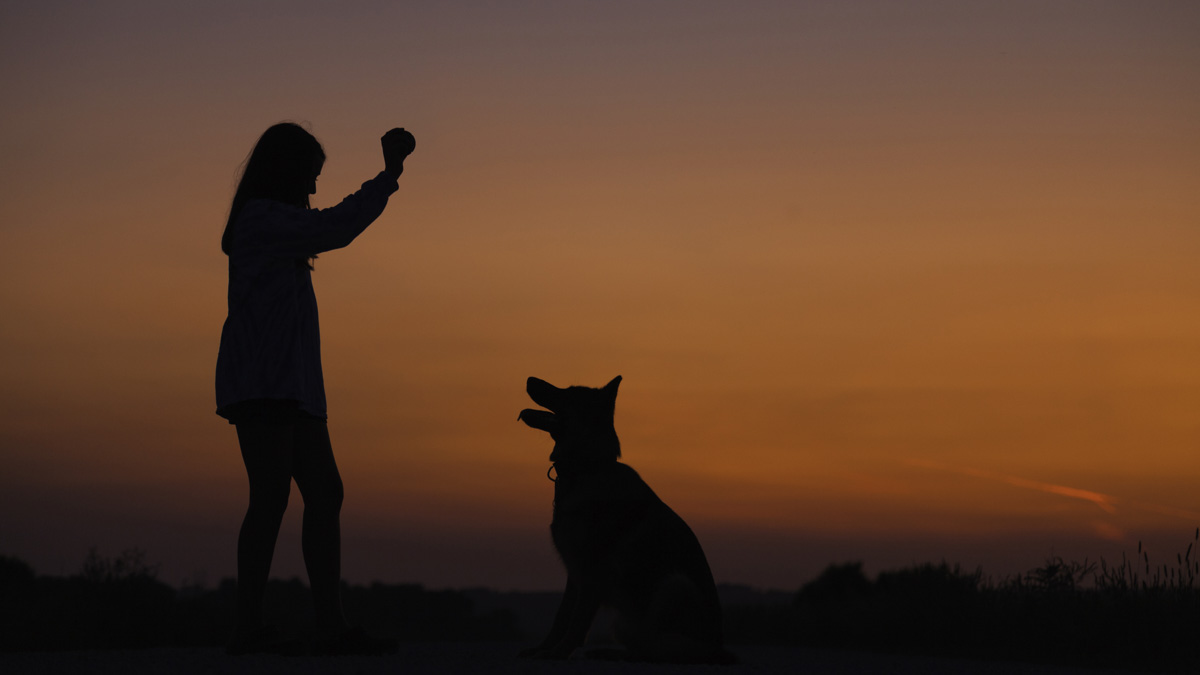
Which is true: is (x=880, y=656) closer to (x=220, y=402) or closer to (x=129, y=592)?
(x=220, y=402)

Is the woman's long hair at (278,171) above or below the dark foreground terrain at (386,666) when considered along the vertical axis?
above

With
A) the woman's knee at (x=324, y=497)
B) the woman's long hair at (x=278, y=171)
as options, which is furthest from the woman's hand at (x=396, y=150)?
the woman's knee at (x=324, y=497)

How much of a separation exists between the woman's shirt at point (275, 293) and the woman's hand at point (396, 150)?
0.23 feet

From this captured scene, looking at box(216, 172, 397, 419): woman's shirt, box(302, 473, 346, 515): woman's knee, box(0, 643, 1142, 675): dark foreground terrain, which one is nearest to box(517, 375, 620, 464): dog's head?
box(0, 643, 1142, 675): dark foreground terrain

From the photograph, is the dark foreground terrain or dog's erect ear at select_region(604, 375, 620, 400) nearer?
the dark foreground terrain

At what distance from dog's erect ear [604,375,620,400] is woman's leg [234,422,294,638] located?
207 centimetres

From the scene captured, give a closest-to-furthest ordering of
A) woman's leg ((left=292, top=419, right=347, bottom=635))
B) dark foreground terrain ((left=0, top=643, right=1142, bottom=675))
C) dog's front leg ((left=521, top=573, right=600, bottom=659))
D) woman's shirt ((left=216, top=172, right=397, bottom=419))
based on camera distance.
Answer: dark foreground terrain ((left=0, top=643, right=1142, bottom=675)) < woman's shirt ((left=216, top=172, right=397, bottom=419)) < woman's leg ((left=292, top=419, right=347, bottom=635)) < dog's front leg ((left=521, top=573, right=600, bottom=659))

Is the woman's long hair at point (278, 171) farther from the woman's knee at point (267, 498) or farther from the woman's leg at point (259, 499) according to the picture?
the woman's knee at point (267, 498)

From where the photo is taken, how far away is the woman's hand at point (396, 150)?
219 inches

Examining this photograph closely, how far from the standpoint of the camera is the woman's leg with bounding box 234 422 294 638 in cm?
546

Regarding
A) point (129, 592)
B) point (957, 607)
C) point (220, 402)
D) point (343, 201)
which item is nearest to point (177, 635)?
point (129, 592)

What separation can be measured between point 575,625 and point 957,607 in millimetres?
5079

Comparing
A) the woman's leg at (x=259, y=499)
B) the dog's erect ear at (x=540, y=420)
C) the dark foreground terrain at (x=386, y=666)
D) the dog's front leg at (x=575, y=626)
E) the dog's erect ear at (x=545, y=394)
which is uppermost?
the dog's erect ear at (x=545, y=394)

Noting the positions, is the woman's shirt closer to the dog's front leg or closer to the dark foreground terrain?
the dark foreground terrain
